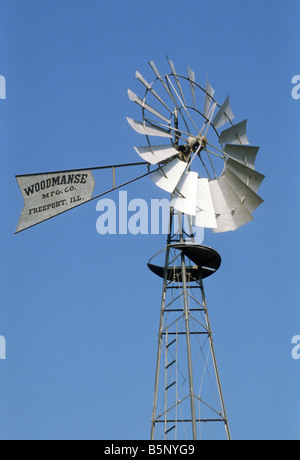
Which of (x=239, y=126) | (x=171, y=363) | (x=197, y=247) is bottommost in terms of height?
(x=171, y=363)

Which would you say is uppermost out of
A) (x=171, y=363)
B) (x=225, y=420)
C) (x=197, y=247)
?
(x=197, y=247)

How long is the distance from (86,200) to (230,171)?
4.35 metres

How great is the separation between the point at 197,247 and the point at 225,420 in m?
4.47

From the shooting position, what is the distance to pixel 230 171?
22641 millimetres

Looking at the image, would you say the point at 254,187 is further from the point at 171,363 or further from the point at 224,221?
the point at 171,363
